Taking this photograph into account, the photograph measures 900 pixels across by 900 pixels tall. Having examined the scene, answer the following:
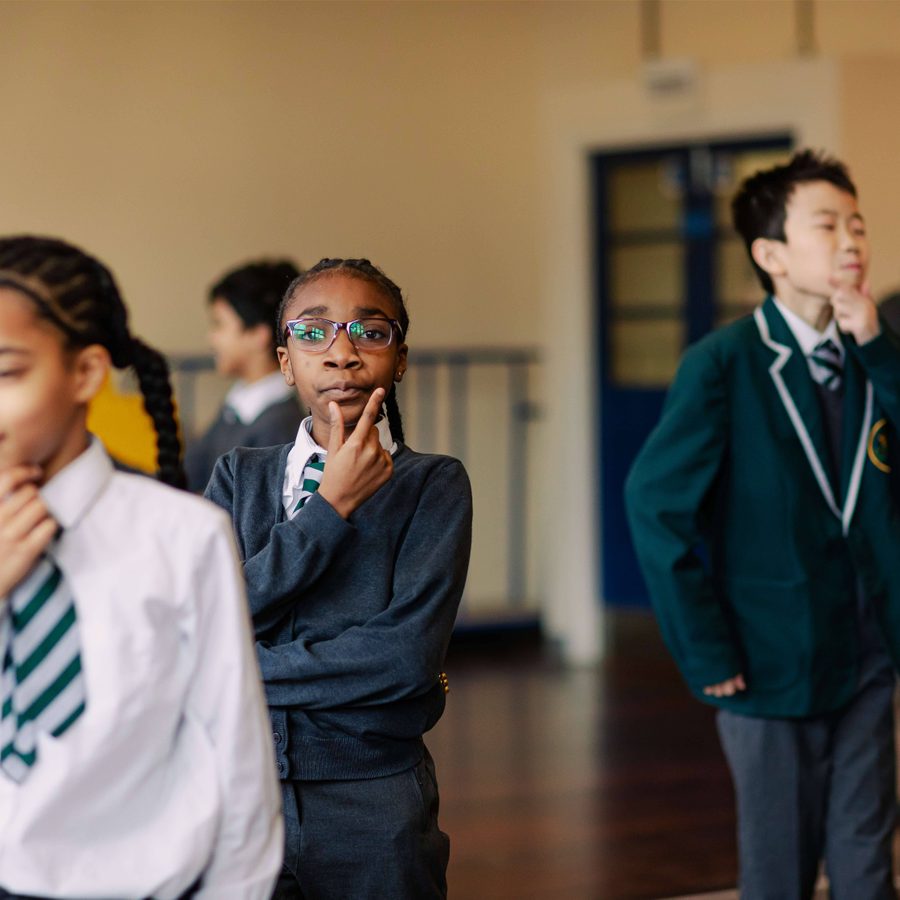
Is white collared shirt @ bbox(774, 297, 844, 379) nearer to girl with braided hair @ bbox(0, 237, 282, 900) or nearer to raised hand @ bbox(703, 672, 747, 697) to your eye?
raised hand @ bbox(703, 672, 747, 697)

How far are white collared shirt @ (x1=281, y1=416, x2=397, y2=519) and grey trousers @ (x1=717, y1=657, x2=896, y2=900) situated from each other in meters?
1.01

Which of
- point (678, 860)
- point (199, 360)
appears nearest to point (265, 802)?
point (678, 860)

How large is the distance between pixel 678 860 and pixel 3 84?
3676mm

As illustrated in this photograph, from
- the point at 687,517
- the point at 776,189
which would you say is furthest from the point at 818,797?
the point at 776,189

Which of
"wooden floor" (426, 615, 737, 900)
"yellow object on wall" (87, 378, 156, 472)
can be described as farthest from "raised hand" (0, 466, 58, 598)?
"yellow object on wall" (87, 378, 156, 472)

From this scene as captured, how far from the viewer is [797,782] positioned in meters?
2.52

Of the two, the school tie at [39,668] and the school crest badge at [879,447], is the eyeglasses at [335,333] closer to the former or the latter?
the school tie at [39,668]

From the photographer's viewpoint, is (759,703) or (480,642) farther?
(480,642)

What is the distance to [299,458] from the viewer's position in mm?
1836

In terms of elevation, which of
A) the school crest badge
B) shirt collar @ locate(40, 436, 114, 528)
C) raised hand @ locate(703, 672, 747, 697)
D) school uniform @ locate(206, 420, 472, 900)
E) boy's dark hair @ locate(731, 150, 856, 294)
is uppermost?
boy's dark hair @ locate(731, 150, 856, 294)

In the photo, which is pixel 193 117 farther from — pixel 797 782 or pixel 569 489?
pixel 797 782

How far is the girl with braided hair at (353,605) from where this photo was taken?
1711 millimetres

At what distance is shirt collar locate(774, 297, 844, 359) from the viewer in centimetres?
258

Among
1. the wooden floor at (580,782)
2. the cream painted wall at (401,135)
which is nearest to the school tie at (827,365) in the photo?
the wooden floor at (580,782)
